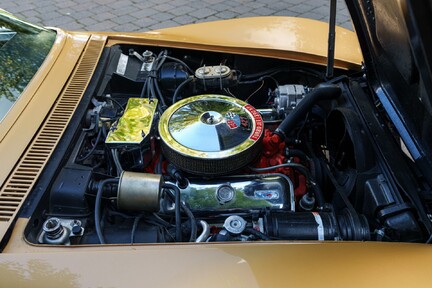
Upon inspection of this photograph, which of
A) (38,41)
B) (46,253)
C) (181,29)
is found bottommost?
(46,253)

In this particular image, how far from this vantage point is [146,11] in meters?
4.82

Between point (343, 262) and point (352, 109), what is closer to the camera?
point (343, 262)

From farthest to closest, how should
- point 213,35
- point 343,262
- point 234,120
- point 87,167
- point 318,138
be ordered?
1. point 213,35
2. point 318,138
3. point 234,120
4. point 87,167
5. point 343,262

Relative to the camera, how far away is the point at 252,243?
1.33 m

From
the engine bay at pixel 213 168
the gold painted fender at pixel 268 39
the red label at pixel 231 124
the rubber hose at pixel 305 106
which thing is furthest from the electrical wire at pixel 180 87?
the rubber hose at pixel 305 106

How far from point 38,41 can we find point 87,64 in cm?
32

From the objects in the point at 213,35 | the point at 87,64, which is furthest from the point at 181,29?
the point at 87,64

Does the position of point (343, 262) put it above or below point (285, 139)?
below

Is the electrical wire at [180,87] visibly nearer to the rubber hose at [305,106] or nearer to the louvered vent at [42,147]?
the louvered vent at [42,147]

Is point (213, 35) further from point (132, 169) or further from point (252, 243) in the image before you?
point (252, 243)

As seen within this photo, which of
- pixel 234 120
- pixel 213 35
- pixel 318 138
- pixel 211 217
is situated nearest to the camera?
pixel 211 217

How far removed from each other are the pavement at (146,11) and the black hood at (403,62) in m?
2.77

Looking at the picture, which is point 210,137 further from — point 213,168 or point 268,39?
point 268,39

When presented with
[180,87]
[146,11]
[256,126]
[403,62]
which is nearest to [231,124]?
[256,126]
